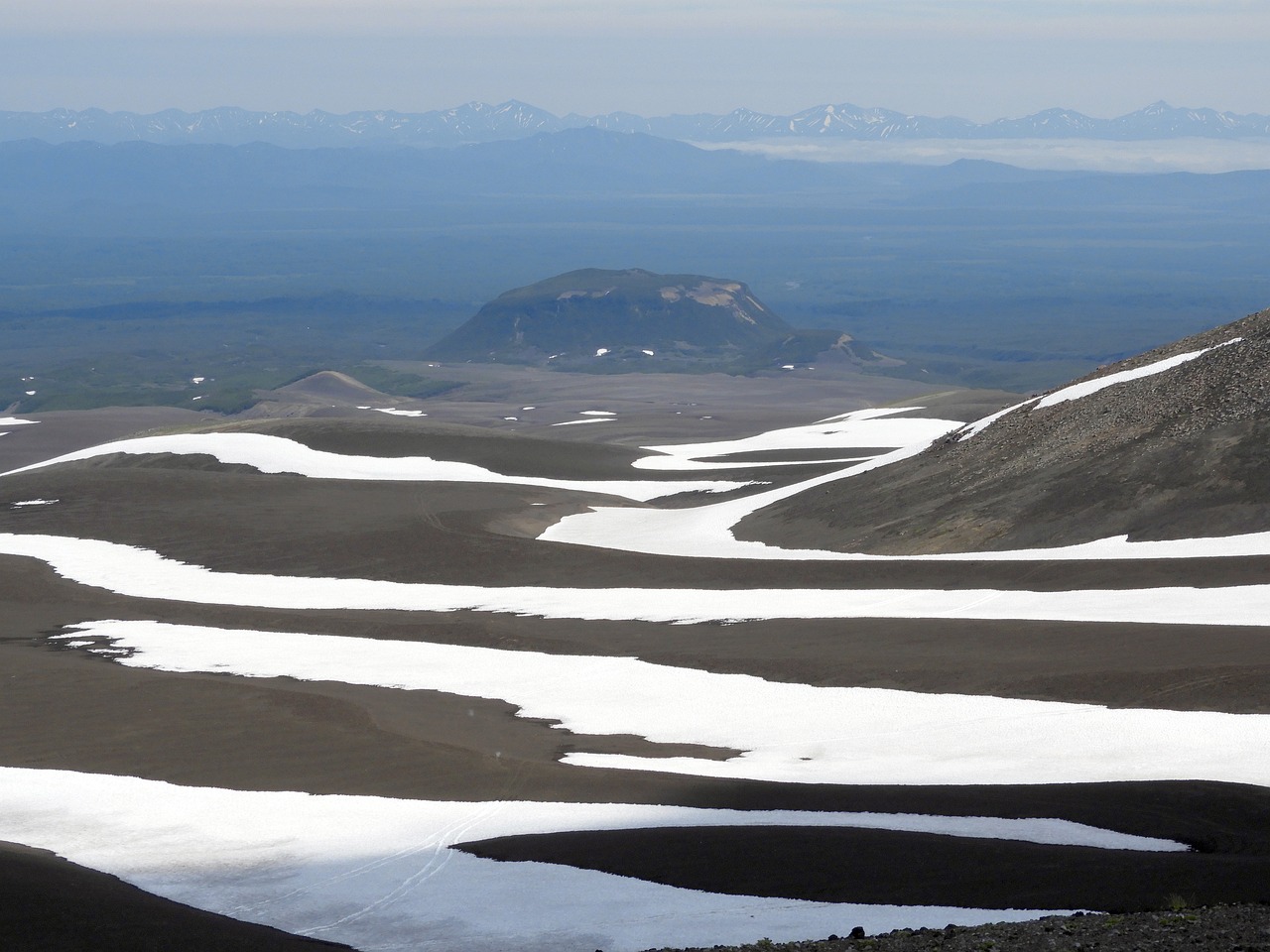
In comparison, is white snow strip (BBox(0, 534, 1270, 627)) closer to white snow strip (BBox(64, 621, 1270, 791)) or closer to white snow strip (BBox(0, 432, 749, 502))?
white snow strip (BBox(64, 621, 1270, 791))

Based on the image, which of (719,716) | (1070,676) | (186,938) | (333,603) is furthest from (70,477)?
(186,938)

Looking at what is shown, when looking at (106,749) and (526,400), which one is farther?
(526,400)

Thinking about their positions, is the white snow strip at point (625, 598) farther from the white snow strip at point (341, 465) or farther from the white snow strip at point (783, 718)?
the white snow strip at point (341, 465)

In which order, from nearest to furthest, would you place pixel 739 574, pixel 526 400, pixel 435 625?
1. pixel 435 625
2. pixel 739 574
3. pixel 526 400

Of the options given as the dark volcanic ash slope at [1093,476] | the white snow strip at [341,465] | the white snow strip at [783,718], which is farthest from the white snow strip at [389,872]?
the white snow strip at [341,465]

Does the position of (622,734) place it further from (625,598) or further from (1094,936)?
(1094,936)

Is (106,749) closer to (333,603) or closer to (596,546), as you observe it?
(333,603)
